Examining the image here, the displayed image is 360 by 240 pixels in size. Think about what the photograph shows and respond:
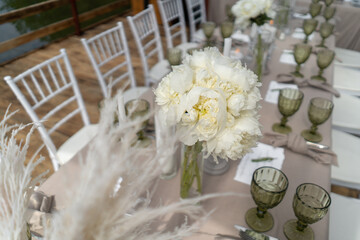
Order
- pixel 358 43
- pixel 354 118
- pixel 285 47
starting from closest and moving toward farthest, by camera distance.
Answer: pixel 354 118 → pixel 285 47 → pixel 358 43

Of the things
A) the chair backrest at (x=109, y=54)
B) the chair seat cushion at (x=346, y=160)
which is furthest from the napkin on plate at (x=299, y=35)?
the chair backrest at (x=109, y=54)

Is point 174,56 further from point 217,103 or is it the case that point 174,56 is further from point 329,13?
point 329,13

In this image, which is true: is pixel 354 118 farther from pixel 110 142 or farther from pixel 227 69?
pixel 110 142

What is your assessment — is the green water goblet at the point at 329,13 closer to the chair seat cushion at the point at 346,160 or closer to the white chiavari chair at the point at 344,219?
the chair seat cushion at the point at 346,160

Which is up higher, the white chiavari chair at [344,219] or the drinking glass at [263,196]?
the drinking glass at [263,196]

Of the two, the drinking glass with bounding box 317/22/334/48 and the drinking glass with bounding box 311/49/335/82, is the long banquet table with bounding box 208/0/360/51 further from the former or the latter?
the drinking glass with bounding box 311/49/335/82

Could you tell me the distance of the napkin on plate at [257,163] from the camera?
1.09 m

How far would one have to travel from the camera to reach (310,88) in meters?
1.67

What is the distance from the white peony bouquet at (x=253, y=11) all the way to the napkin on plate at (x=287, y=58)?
0.52 metres

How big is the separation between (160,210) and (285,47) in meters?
2.12

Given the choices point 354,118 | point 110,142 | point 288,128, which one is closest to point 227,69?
point 110,142

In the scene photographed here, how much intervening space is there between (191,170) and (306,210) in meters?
0.36

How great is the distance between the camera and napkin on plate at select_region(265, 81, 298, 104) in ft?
5.07

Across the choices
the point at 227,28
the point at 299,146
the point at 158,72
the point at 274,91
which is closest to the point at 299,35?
the point at 227,28
